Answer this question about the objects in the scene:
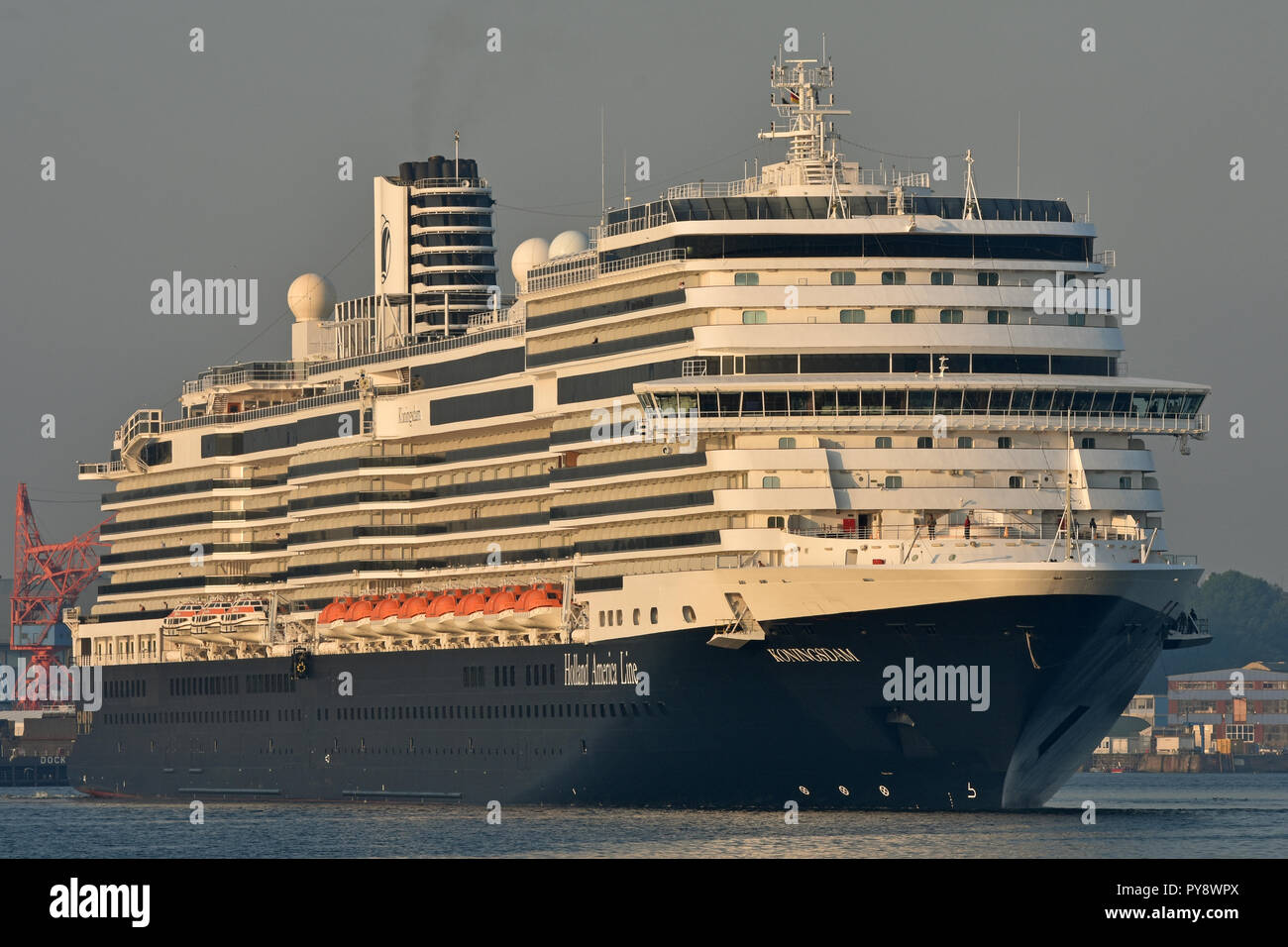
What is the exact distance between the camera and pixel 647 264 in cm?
7281

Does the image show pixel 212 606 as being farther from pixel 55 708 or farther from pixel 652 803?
pixel 55 708

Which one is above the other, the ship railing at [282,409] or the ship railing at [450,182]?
the ship railing at [450,182]

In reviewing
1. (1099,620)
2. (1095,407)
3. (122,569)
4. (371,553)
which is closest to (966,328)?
(1095,407)

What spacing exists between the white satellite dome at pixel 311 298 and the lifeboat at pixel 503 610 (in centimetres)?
2755

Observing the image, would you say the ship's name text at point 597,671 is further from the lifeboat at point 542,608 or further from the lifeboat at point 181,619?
the lifeboat at point 181,619

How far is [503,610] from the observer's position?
7869 centimetres

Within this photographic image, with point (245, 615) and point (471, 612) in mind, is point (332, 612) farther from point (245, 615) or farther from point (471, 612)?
point (471, 612)

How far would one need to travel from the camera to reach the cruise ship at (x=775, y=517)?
65750 mm

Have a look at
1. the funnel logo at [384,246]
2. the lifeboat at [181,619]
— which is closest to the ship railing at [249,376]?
the funnel logo at [384,246]

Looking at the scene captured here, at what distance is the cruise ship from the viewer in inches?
2589

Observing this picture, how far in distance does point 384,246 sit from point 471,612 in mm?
24135

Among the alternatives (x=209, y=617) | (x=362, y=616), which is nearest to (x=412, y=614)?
(x=362, y=616)

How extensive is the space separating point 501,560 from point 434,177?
74.2ft

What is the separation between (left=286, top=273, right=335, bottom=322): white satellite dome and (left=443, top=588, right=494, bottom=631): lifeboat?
84.1ft
